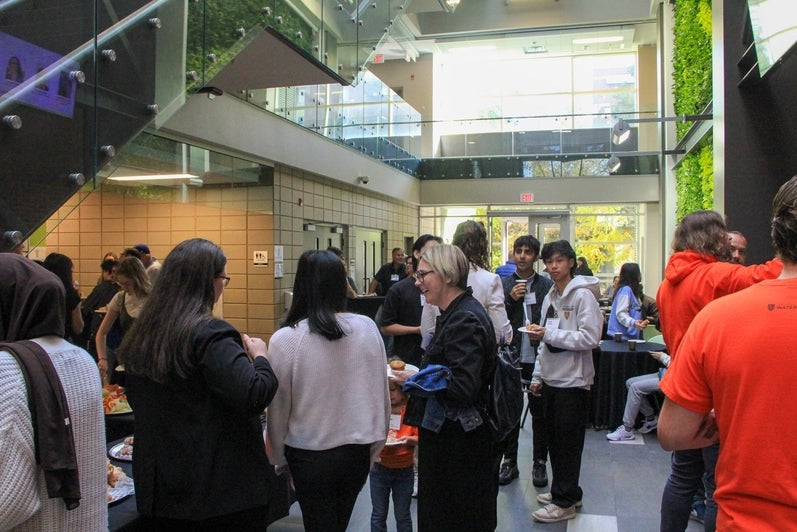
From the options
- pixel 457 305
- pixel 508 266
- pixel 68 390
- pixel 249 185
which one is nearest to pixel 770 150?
pixel 508 266

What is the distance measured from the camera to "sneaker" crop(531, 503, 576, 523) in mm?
3803

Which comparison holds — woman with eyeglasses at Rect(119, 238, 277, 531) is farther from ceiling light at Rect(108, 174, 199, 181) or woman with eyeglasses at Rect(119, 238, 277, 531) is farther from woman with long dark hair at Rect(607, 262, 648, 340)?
ceiling light at Rect(108, 174, 199, 181)

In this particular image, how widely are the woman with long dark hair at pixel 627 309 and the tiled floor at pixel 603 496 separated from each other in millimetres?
1274

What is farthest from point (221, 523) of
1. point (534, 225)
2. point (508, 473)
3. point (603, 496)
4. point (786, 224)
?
point (534, 225)

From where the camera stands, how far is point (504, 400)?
102 inches

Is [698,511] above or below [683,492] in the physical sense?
below

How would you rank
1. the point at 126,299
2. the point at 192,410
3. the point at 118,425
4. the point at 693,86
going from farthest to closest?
the point at 693,86 < the point at 126,299 < the point at 118,425 < the point at 192,410

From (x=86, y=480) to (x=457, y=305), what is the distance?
1485mm

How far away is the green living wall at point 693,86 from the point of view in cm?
792

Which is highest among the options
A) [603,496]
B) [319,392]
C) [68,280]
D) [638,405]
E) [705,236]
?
[705,236]

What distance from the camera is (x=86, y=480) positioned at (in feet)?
5.96

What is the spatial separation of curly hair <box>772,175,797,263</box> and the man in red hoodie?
46.6 inches

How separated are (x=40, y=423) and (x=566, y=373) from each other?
9.70 ft

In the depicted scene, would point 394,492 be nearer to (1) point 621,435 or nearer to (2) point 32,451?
(2) point 32,451
